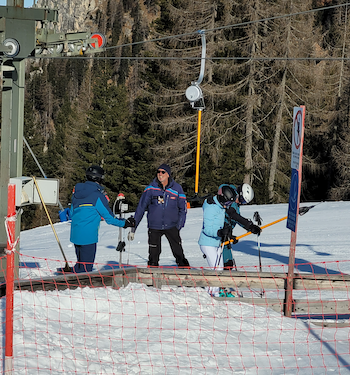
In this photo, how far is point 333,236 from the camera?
1279 centimetres

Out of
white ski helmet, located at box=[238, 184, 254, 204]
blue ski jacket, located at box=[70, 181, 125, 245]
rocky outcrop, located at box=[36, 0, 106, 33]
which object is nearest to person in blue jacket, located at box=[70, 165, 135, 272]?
blue ski jacket, located at box=[70, 181, 125, 245]

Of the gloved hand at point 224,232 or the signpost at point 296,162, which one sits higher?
the signpost at point 296,162

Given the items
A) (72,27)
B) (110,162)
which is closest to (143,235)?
(110,162)

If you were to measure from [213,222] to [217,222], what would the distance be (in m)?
0.05

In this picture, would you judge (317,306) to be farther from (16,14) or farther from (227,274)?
(16,14)

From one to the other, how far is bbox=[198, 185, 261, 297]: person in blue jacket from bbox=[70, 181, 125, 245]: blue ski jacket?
1224mm

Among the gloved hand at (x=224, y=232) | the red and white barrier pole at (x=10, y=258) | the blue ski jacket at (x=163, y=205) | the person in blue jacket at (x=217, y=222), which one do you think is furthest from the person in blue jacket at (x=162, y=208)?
the red and white barrier pole at (x=10, y=258)

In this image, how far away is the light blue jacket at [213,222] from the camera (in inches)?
281

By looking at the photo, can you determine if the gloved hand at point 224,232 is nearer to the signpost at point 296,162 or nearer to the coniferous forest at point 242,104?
the signpost at point 296,162

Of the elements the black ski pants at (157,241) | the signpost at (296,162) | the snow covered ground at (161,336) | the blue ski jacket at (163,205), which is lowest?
the snow covered ground at (161,336)

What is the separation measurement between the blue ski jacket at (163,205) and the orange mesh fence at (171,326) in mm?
783

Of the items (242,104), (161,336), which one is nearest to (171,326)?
(161,336)

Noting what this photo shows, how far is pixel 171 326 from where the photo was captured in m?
6.16

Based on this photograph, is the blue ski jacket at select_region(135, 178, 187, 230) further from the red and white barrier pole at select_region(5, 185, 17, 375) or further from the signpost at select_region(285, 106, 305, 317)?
the red and white barrier pole at select_region(5, 185, 17, 375)
